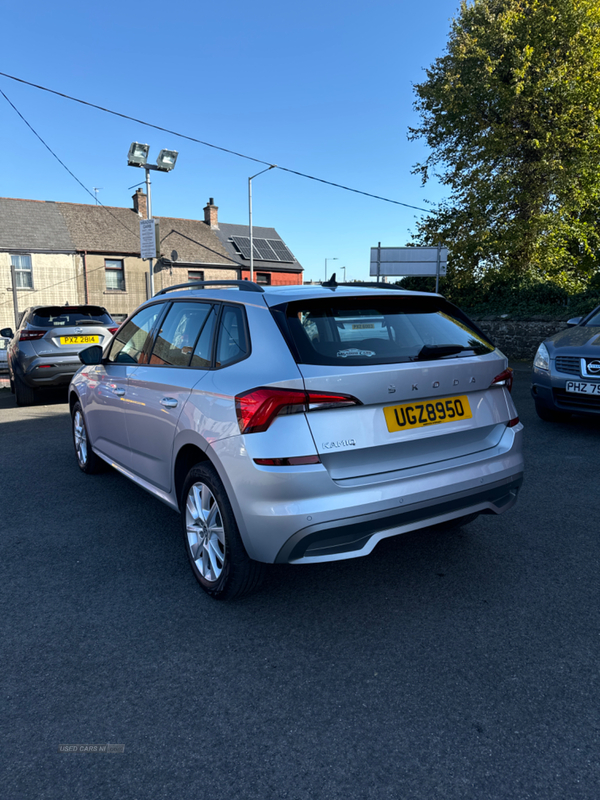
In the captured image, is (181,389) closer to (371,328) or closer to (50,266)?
(371,328)

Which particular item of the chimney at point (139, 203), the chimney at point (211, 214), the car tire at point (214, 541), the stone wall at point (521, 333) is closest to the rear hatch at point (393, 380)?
the car tire at point (214, 541)

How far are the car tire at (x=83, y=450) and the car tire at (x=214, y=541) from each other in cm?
240

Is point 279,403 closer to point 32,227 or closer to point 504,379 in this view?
point 504,379

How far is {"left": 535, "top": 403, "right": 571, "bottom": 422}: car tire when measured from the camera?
7.58m

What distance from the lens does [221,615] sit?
2984mm

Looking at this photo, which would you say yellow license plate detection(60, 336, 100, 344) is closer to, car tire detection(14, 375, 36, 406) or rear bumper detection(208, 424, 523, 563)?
car tire detection(14, 375, 36, 406)

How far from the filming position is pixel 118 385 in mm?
4301

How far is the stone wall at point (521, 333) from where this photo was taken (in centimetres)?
1652

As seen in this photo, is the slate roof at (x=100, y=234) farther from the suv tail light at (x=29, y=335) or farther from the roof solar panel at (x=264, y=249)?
the suv tail light at (x=29, y=335)

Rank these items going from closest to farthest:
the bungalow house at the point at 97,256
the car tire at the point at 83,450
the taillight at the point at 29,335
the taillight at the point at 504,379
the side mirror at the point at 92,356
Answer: the taillight at the point at 504,379 → the side mirror at the point at 92,356 → the car tire at the point at 83,450 → the taillight at the point at 29,335 → the bungalow house at the point at 97,256

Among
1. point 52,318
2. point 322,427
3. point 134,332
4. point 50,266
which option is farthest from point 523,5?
point 50,266

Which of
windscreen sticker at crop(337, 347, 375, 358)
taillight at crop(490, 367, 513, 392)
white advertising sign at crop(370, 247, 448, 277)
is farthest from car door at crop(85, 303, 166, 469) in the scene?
white advertising sign at crop(370, 247, 448, 277)

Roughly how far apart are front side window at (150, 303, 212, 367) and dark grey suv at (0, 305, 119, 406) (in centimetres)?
657

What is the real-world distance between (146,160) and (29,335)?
24.6 ft
